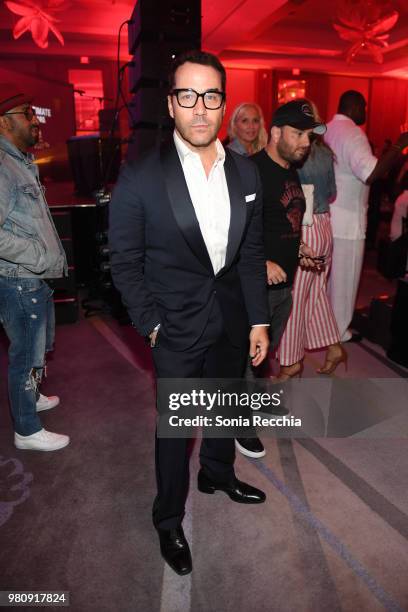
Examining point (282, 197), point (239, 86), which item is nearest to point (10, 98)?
point (282, 197)

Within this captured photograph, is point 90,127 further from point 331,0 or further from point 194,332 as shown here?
point 194,332

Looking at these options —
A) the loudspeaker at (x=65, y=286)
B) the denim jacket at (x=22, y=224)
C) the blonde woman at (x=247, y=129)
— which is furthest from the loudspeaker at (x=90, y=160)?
the denim jacket at (x=22, y=224)

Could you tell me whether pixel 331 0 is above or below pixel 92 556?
above

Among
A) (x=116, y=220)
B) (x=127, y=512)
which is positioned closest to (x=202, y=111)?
(x=116, y=220)

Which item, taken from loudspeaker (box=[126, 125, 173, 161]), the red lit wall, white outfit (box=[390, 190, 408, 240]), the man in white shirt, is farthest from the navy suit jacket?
the red lit wall

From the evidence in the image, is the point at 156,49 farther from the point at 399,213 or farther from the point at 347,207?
the point at 399,213

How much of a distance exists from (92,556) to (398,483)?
144 centimetres

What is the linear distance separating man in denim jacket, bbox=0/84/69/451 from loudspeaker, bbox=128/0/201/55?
1.34 metres

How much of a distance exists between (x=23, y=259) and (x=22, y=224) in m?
0.18

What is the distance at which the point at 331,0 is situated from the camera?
27.1ft

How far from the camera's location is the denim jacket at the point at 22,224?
2145 mm

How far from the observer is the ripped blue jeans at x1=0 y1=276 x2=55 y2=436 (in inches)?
90.1

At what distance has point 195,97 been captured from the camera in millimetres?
1534

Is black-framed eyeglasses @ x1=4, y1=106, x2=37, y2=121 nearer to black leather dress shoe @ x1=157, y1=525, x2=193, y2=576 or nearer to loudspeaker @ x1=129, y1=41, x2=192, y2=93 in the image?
loudspeaker @ x1=129, y1=41, x2=192, y2=93
